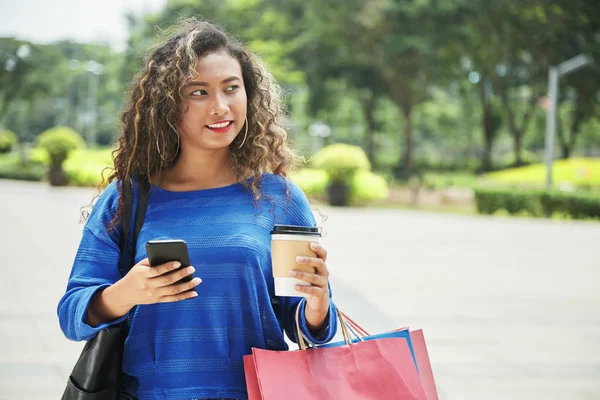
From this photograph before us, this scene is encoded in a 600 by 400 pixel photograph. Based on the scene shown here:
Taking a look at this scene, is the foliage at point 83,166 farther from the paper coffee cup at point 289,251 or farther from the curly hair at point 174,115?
the paper coffee cup at point 289,251

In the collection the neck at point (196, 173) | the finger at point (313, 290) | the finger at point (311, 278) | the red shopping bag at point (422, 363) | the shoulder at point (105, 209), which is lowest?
the red shopping bag at point (422, 363)

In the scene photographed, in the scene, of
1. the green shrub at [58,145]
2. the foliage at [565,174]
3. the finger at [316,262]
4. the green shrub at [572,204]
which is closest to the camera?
the finger at [316,262]

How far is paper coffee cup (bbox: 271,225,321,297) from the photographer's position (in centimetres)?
148

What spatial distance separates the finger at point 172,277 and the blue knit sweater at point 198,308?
0.88 ft

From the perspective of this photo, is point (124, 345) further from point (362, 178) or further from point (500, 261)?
point (362, 178)

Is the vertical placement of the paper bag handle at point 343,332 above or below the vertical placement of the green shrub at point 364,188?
above

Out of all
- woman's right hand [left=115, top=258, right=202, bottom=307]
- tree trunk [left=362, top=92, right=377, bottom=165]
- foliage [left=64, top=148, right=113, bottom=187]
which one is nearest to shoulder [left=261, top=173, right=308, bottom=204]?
woman's right hand [left=115, top=258, right=202, bottom=307]

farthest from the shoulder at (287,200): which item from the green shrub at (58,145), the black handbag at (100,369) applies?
the green shrub at (58,145)

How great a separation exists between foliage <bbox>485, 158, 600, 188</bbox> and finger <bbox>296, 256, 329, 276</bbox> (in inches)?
1040

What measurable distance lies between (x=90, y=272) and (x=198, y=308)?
9.9 inches

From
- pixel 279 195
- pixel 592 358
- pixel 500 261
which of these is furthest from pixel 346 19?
pixel 279 195

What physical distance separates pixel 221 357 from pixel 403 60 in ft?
98.5

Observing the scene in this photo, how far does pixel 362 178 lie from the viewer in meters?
21.2

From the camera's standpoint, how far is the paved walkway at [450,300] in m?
4.80
